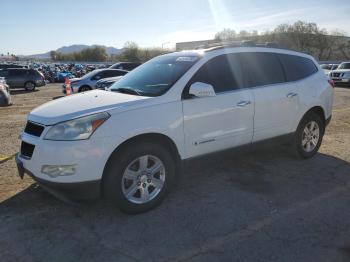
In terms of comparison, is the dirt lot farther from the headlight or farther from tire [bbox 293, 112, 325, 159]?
the headlight

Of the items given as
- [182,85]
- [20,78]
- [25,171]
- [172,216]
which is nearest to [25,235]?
[25,171]

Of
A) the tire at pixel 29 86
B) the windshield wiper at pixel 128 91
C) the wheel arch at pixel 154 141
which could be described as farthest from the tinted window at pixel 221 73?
the tire at pixel 29 86

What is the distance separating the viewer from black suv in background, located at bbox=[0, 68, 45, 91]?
2546 centimetres

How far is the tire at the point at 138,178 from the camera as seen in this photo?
4027mm

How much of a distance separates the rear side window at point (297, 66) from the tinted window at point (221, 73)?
1125 mm

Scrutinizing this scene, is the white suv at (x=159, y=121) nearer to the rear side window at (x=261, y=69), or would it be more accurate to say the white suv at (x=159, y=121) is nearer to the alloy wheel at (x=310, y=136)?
the rear side window at (x=261, y=69)

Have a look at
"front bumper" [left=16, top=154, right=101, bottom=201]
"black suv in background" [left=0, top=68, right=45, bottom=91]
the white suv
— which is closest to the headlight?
the white suv

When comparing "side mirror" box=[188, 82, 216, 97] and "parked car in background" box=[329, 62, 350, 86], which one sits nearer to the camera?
"side mirror" box=[188, 82, 216, 97]

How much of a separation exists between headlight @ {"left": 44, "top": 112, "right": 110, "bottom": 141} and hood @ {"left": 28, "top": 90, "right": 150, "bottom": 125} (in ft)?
0.21

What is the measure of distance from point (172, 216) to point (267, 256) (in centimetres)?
120

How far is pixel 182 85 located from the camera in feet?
15.0

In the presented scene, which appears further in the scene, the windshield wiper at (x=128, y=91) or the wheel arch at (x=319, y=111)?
the wheel arch at (x=319, y=111)

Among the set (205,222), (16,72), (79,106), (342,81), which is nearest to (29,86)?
(16,72)

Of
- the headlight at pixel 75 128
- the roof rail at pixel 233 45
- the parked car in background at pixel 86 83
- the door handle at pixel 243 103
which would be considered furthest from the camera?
the parked car in background at pixel 86 83
